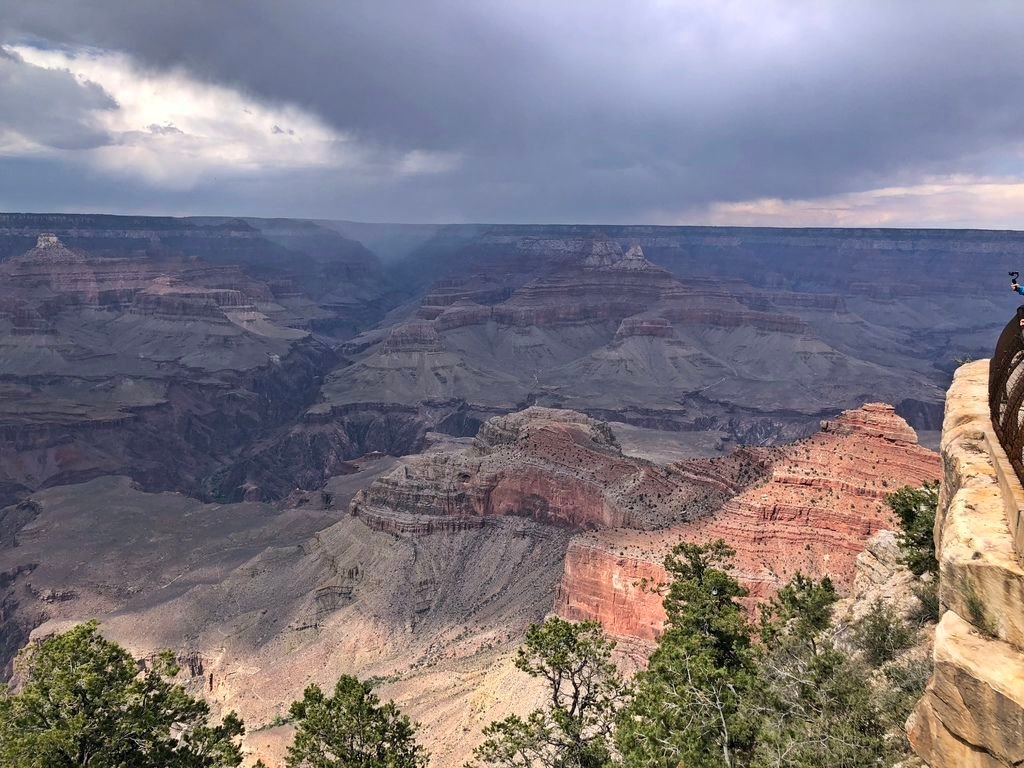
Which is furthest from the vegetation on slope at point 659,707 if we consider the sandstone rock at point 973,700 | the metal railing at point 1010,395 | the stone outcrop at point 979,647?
the metal railing at point 1010,395

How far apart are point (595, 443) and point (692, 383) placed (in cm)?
12049

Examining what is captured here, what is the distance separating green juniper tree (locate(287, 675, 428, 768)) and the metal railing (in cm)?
1870

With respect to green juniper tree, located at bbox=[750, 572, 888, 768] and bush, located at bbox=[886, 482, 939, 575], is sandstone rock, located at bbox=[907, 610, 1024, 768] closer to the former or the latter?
green juniper tree, located at bbox=[750, 572, 888, 768]

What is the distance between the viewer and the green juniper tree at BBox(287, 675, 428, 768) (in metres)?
22.2

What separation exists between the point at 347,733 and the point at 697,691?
1127 cm

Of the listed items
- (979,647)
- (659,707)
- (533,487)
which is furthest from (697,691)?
(533,487)

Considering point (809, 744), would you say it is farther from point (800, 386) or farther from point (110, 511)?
point (800, 386)

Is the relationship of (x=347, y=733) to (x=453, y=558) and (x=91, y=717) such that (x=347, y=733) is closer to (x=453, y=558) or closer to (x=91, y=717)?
(x=91, y=717)

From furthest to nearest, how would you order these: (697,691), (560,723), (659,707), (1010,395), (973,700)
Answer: (560,723) → (659,707) → (697,691) → (1010,395) → (973,700)

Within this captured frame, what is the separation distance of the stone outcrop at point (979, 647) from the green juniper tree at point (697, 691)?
294 inches

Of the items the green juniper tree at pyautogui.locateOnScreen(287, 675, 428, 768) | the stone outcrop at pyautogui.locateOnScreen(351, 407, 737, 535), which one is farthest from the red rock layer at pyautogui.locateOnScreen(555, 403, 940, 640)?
the green juniper tree at pyautogui.locateOnScreen(287, 675, 428, 768)

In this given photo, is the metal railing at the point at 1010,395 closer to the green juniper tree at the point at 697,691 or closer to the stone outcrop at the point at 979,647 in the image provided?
the stone outcrop at the point at 979,647

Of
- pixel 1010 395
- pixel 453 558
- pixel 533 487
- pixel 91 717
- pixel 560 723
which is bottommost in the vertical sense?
pixel 453 558

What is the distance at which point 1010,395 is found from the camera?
506 inches
